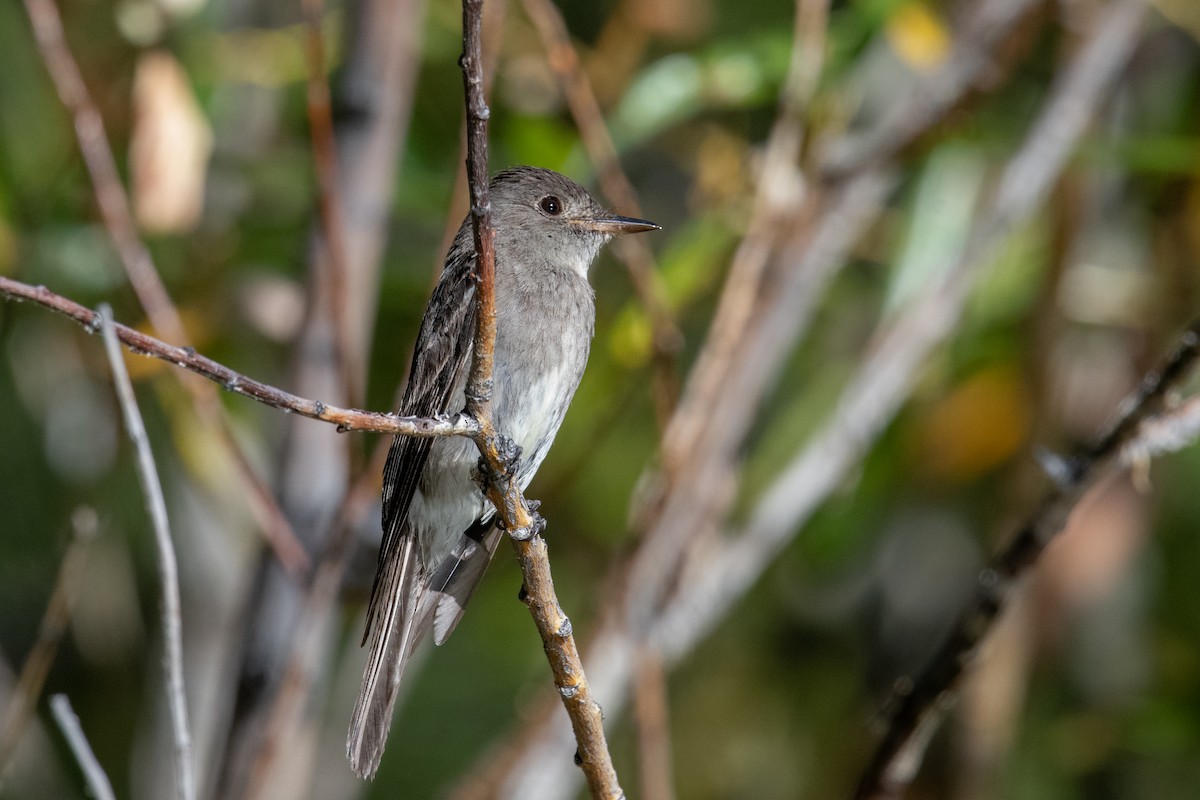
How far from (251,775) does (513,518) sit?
143 centimetres

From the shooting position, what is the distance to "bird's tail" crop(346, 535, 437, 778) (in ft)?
9.29

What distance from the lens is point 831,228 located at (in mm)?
4000

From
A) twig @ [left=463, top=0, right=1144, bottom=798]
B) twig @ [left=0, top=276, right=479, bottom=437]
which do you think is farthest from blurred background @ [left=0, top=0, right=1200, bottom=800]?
twig @ [left=0, top=276, right=479, bottom=437]

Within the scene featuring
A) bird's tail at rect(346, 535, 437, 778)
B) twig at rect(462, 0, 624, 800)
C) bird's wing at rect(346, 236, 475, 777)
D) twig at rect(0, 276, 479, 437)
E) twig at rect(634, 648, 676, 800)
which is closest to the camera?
twig at rect(0, 276, 479, 437)

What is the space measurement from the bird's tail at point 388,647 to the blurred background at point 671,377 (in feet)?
0.71

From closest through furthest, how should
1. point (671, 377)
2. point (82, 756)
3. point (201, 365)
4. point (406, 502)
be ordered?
point (201, 365)
point (82, 756)
point (406, 502)
point (671, 377)

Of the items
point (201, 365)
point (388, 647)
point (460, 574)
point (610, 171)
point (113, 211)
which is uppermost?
point (610, 171)

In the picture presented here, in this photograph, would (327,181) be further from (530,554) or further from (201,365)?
(201,365)

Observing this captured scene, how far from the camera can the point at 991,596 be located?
2621 mm

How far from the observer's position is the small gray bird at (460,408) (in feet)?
9.89

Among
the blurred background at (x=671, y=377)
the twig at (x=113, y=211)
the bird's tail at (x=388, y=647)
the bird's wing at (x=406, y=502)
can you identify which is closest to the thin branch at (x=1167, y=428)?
the blurred background at (x=671, y=377)

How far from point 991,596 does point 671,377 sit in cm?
116

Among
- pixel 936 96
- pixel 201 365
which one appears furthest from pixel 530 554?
pixel 936 96

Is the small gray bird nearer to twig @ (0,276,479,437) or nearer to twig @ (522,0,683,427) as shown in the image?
twig @ (522,0,683,427)
